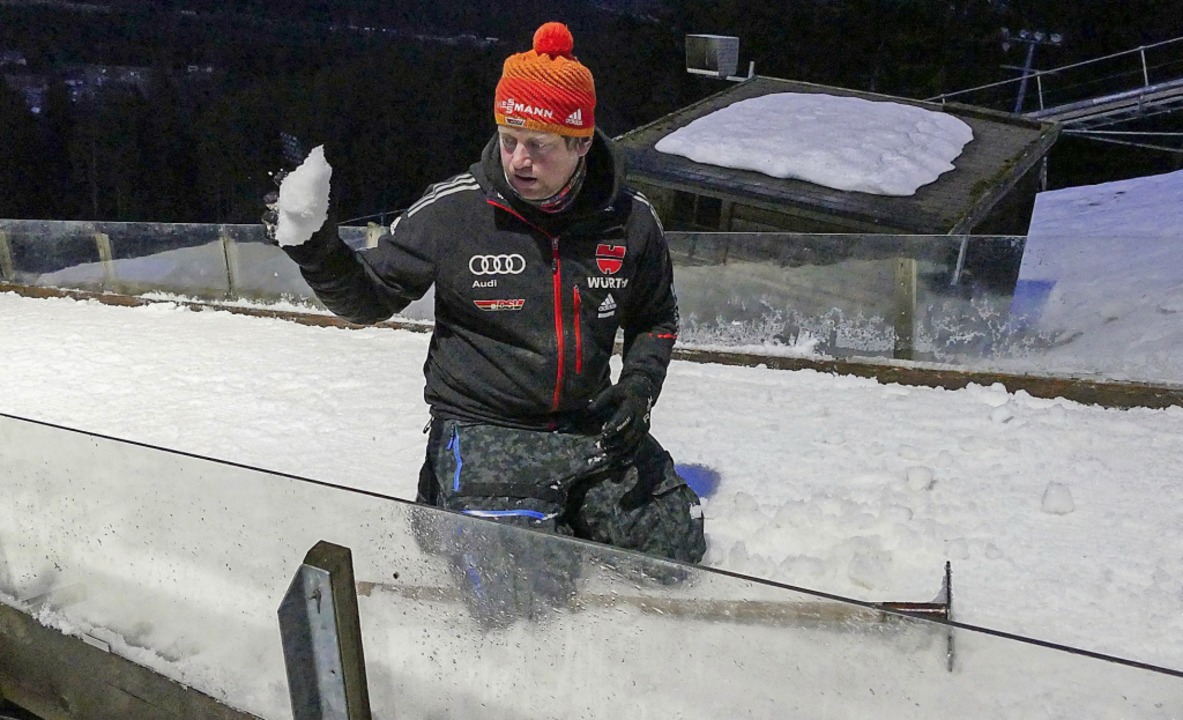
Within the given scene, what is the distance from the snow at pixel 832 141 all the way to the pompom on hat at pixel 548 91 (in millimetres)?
6714

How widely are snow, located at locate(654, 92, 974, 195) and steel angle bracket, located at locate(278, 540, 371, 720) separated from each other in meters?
7.62

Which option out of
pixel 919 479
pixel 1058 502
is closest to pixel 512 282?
pixel 919 479

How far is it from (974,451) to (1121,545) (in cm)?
96

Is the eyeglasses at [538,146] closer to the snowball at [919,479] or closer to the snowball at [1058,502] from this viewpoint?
the snowball at [919,479]

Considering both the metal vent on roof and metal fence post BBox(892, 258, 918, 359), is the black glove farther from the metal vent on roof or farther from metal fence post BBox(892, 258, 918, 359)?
the metal vent on roof

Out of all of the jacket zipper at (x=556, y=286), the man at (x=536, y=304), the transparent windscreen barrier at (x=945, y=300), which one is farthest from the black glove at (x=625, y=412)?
the transparent windscreen barrier at (x=945, y=300)

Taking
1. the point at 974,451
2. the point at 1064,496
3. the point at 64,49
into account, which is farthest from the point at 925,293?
the point at 64,49

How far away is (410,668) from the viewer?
2.58 m

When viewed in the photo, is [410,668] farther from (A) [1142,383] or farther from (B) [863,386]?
(A) [1142,383]

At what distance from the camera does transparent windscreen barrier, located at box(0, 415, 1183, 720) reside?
1.88 metres

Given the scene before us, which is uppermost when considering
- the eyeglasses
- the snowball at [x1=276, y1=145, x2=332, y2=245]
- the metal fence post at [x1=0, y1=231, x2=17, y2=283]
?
the eyeglasses

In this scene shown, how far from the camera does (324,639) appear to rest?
7.97ft

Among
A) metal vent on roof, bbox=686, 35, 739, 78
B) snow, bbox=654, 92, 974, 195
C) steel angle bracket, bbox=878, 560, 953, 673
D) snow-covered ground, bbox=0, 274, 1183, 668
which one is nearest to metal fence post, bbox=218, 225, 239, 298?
snow-covered ground, bbox=0, 274, 1183, 668

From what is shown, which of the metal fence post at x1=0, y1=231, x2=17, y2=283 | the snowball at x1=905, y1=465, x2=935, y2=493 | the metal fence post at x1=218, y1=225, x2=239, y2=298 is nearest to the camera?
the snowball at x1=905, y1=465, x2=935, y2=493
